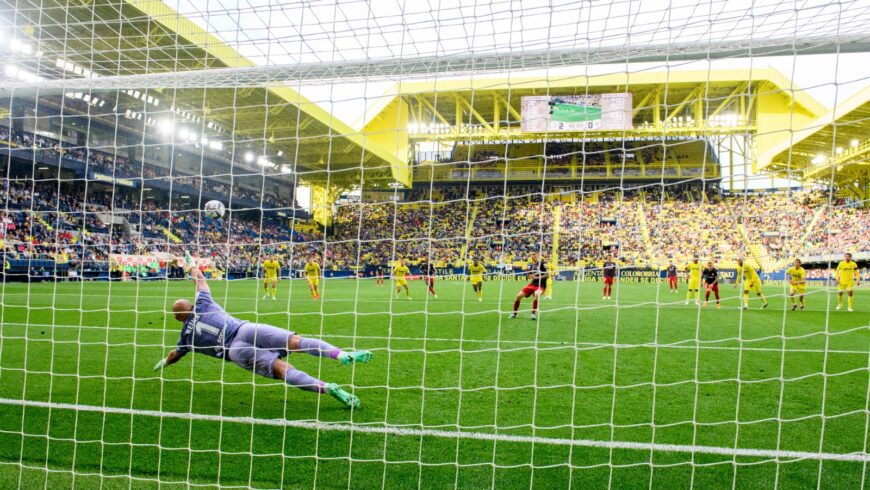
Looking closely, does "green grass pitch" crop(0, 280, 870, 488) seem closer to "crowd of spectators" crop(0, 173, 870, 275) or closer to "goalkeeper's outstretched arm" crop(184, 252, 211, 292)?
"goalkeeper's outstretched arm" crop(184, 252, 211, 292)

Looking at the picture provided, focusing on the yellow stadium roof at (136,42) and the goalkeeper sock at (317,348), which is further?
the yellow stadium roof at (136,42)

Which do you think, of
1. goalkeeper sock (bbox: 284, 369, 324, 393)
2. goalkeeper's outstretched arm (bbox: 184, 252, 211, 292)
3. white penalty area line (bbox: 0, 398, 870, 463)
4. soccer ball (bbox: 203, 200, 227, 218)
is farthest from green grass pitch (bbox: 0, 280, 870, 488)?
soccer ball (bbox: 203, 200, 227, 218)

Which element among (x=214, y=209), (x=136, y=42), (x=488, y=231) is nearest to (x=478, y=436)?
(x=214, y=209)

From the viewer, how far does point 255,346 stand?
15.0 feet

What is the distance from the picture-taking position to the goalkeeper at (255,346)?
4539 mm

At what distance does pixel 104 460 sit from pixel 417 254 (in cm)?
2582

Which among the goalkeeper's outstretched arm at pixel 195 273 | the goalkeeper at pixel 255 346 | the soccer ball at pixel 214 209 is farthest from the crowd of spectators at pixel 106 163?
the goalkeeper at pixel 255 346

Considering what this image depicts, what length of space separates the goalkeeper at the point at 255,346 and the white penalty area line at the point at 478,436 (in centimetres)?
33

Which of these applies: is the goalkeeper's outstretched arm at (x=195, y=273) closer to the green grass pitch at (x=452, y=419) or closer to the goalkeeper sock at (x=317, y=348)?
the green grass pitch at (x=452, y=419)

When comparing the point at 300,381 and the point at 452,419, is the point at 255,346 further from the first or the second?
the point at 452,419

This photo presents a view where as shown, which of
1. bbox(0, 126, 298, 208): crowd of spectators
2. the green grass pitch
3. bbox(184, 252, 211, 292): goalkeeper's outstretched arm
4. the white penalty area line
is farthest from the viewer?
bbox(0, 126, 298, 208): crowd of spectators

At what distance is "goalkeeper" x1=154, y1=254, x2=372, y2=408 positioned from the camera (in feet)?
14.9

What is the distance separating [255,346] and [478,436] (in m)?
1.94

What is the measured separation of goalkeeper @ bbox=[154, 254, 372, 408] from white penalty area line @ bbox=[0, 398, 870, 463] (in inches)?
13.1
